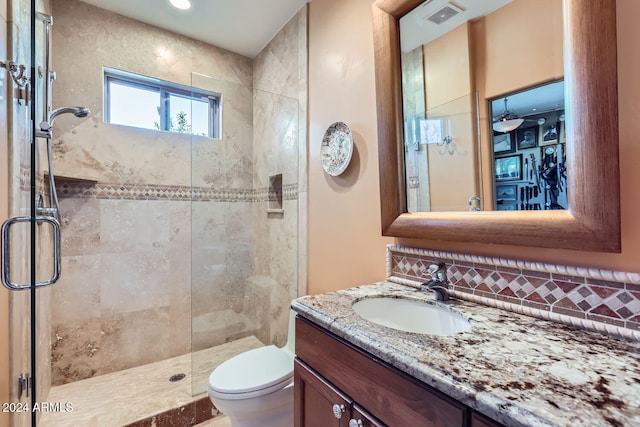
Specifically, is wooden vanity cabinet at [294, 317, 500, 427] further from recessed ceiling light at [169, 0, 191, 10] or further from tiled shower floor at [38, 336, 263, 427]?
recessed ceiling light at [169, 0, 191, 10]

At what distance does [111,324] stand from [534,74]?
2795 millimetres

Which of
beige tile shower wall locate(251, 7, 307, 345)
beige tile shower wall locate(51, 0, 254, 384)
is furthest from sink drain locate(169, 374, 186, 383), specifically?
beige tile shower wall locate(251, 7, 307, 345)

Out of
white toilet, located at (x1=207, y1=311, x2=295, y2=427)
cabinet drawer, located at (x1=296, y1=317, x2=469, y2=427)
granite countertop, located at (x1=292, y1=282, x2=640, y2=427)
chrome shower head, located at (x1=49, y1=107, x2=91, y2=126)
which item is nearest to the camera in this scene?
granite countertop, located at (x1=292, y1=282, x2=640, y2=427)

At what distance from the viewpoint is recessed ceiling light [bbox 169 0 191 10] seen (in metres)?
1.90

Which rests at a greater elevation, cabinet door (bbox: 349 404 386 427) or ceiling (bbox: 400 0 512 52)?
ceiling (bbox: 400 0 512 52)

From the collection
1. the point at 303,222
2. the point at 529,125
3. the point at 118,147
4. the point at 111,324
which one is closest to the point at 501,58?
the point at 529,125

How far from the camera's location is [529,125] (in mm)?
879

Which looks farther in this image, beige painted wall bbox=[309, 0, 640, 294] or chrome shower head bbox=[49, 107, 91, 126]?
chrome shower head bbox=[49, 107, 91, 126]

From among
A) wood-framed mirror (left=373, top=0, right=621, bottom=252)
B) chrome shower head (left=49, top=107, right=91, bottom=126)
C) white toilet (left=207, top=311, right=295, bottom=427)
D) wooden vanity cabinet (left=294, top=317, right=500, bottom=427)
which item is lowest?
white toilet (left=207, top=311, right=295, bottom=427)

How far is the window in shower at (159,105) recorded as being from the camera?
2113mm

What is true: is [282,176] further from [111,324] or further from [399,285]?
[111,324]

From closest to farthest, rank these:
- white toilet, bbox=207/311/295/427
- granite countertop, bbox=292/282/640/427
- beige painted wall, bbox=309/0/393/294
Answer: granite countertop, bbox=292/282/640/427 < white toilet, bbox=207/311/295/427 < beige painted wall, bbox=309/0/393/294

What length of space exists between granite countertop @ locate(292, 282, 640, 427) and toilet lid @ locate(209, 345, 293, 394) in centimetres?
71

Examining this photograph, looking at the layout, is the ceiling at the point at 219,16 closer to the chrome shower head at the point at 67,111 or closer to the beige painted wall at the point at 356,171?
the beige painted wall at the point at 356,171
